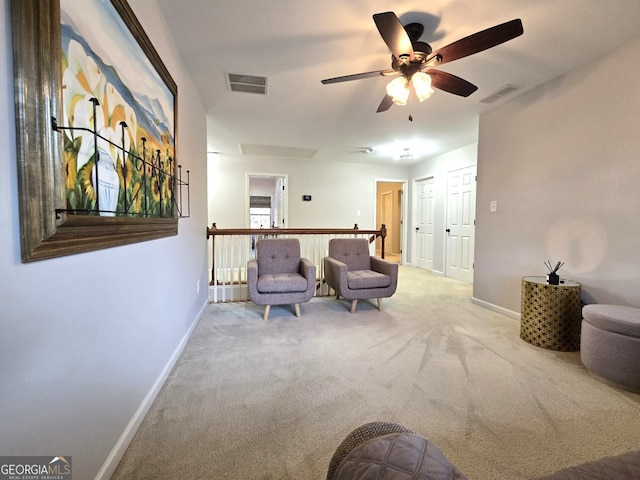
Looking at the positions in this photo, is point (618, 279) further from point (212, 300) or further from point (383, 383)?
point (212, 300)

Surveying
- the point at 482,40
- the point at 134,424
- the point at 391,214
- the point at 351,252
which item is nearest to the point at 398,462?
the point at 134,424

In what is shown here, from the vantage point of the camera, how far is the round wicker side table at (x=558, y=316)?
7.59 ft

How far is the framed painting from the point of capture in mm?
752

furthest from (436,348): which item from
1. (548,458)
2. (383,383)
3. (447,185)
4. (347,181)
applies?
(347,181)

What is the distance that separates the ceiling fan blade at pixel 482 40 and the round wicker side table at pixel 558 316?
76.6 inches

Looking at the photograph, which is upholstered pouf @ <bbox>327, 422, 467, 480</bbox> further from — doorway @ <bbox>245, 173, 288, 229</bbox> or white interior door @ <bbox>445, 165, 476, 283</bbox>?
doorway @ <bbox>245, 173, 288, 229</bbox>

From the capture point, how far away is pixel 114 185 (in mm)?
1201

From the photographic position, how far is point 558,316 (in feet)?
7.62

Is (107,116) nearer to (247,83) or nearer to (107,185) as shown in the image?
(107,185)

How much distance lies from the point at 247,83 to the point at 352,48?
116 cm

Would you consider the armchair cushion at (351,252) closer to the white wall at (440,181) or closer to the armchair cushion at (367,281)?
the armchair cushion at (367,281)

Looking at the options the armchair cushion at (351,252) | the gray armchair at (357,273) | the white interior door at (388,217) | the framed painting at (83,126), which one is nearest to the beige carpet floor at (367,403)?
the gray armchair at (357,273)

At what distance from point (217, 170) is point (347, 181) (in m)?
2.86

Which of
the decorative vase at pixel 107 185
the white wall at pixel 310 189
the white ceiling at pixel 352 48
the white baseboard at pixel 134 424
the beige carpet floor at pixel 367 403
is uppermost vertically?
the white ceiling at pixel 352 48
